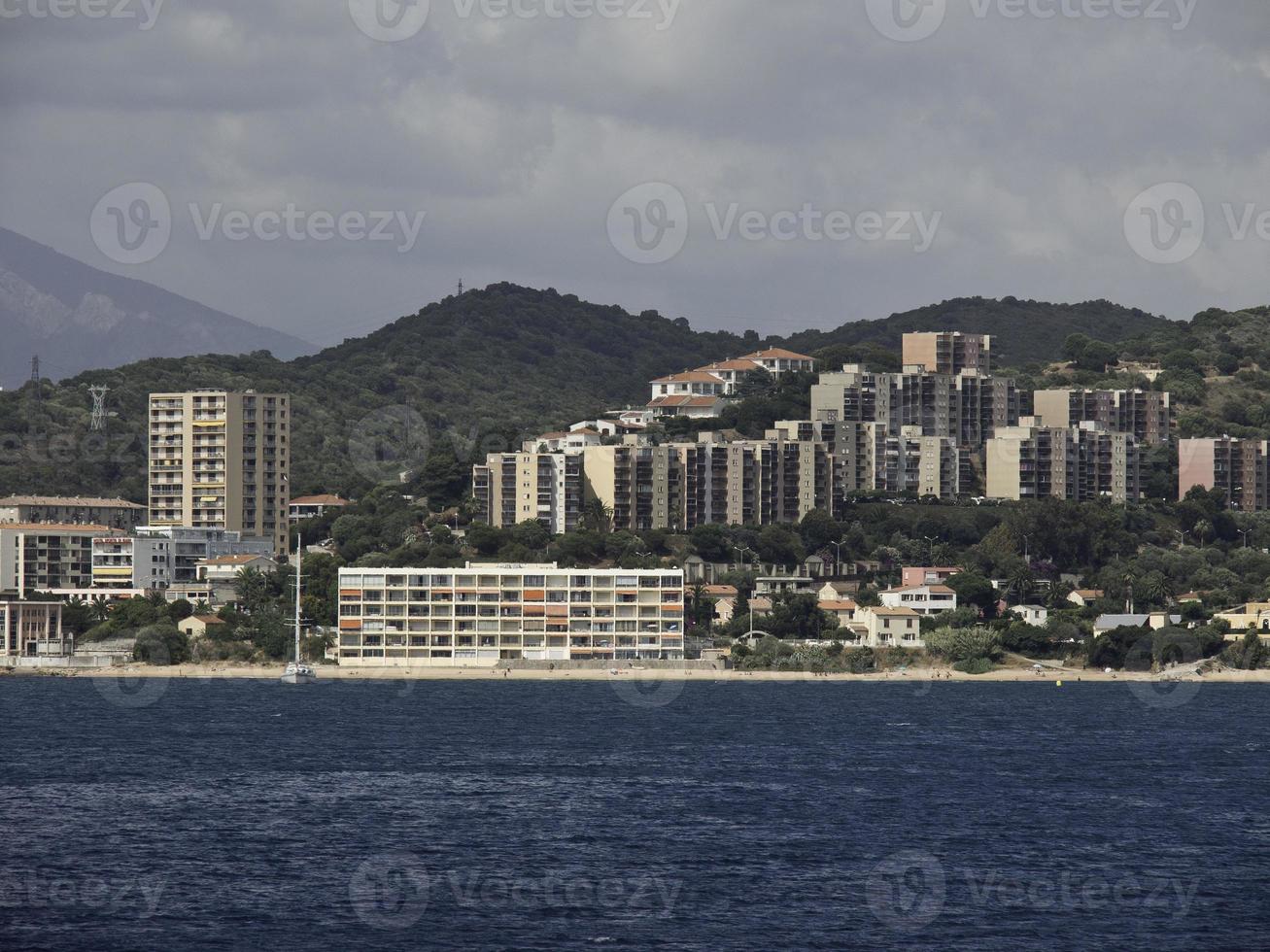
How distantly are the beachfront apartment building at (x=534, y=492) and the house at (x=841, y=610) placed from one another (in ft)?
97.4

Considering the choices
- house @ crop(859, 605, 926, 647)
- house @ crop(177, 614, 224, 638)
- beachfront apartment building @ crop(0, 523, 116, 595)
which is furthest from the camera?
beachfront apartment building @ crop(0, 523, 116, 595)

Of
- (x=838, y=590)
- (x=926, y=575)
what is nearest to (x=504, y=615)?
(x=838, y=590)

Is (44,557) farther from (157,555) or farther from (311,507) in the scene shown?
(311,507)

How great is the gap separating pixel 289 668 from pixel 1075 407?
9691 centimetres

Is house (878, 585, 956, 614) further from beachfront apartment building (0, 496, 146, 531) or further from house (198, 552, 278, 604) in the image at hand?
beachfront apartment building (0, 496, 146, 531)

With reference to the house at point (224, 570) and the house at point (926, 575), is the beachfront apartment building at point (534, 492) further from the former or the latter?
the house at point (926, 575)

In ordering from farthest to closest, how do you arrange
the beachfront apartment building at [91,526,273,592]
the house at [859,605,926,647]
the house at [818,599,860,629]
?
the beachfront apartment building at [91,526,273,592]
the house at [818,599,860,629]
the house at [859,605,926,647]

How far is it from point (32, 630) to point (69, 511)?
30582 mm

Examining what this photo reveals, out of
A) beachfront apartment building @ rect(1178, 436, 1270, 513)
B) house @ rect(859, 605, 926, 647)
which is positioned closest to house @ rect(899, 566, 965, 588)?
house @ rect(859, 605, 926, 647)

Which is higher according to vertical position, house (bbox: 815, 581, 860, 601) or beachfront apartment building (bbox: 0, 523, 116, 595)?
beachfront apartment building (bbox: 0, 523, 116, 595)

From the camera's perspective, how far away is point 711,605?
138 m

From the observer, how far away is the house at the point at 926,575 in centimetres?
14162

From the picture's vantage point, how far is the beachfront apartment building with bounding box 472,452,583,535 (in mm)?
163500

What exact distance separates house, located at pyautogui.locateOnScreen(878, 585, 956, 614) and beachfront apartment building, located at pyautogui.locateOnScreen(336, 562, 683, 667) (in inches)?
672
